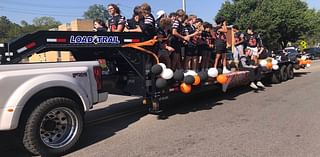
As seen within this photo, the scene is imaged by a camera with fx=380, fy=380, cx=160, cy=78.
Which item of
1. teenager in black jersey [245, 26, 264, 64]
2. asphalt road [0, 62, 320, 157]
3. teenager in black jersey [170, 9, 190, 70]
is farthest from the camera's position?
teenager in black jersey [245, 26, 264, 64]

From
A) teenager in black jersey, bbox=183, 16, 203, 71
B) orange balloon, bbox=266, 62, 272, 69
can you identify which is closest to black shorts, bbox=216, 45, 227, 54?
teenager in black jersey, bbox=183, 16, 203, 71

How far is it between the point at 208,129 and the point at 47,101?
9.50 feet

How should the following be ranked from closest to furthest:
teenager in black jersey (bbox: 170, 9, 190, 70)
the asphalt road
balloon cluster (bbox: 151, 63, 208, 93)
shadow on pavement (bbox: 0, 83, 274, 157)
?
the asphalt road
shadow on pavement (bbox: 0, 83, 274, 157)
balloon cluster (bbox: 151, 63, 208, 93)
teenager in black jersey (bbox: 170, 9, 190, 70)

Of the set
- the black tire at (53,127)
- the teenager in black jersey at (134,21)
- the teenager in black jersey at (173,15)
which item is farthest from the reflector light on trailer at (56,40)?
the teenager in black jersey at (173,15)

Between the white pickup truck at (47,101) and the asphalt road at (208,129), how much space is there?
39 centimetres

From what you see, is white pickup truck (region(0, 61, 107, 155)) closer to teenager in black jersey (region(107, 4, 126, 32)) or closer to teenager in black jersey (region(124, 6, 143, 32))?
teenager in black jersey (region(124, 6, 143, 32))

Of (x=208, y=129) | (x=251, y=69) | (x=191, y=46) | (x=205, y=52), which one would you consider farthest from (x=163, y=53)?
(x=251, y=69)

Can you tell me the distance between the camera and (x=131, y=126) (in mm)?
7230

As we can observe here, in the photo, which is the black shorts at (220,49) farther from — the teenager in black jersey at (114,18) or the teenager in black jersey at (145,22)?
the teenager in black jersey at (114,18)

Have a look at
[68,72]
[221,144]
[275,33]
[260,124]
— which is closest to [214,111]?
[260,124]

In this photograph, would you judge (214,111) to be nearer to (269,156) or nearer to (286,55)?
(269,156)

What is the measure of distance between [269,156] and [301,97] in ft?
18.4

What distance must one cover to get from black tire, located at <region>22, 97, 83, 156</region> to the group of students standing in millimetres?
2680

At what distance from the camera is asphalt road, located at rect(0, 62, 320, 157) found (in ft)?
18.1
